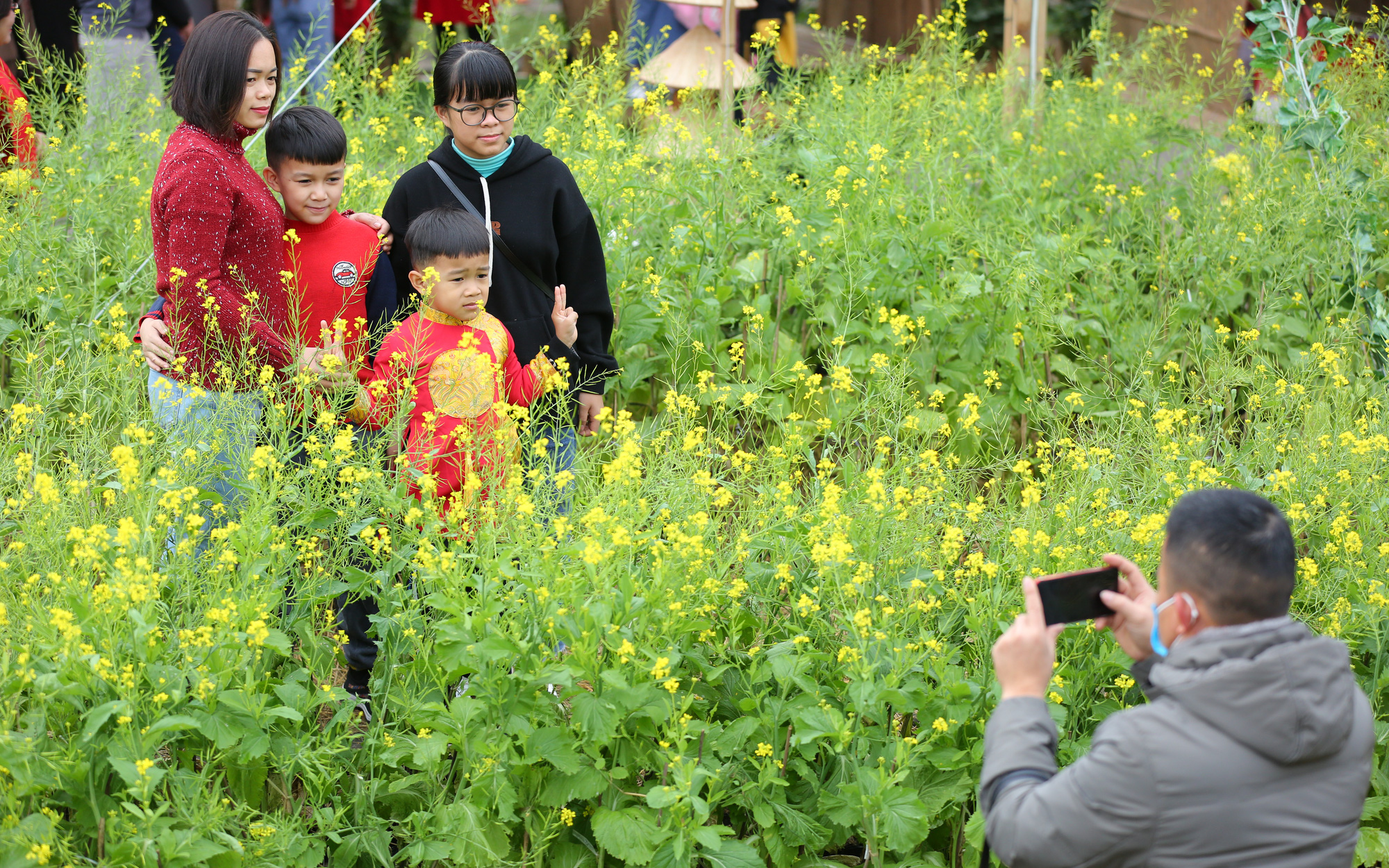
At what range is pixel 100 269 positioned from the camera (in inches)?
190

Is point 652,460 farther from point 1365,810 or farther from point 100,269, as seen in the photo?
point 100,269

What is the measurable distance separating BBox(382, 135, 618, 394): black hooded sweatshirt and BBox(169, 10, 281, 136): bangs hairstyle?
2.16ft

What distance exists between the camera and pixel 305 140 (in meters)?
3.35

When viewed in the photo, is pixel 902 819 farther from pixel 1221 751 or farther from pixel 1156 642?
pixel 1221 751

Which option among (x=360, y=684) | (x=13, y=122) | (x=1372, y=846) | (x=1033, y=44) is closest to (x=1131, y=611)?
(x=1372, y=846)

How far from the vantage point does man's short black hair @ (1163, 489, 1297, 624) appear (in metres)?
1.95

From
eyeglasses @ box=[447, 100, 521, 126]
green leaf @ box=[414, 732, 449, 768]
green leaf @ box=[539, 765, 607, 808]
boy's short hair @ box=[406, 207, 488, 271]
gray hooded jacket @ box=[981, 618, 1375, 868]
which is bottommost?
green leaf @ box=[539, 765, 607, 808]

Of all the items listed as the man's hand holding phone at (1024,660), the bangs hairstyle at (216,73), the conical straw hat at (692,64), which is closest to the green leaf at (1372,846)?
the man's hand holding phone at (1024,660)

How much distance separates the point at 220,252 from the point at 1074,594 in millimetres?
2337

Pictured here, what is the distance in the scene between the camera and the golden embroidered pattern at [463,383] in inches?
130

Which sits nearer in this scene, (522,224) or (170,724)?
(170,724)

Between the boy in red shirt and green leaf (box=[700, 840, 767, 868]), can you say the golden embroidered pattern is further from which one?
green leaf (box=[700, 840, 767, 868])

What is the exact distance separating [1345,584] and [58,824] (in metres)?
3.28

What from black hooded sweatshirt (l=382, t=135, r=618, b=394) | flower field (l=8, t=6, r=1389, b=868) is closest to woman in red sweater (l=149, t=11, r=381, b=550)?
flower field (l=8, t=6, r=1389, b=868)
